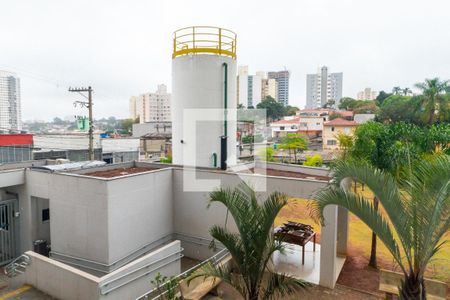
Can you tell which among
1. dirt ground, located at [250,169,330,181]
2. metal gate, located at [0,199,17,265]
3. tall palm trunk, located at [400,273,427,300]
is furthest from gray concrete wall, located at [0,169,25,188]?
tall palm trunk, located at [400,273,427,300]

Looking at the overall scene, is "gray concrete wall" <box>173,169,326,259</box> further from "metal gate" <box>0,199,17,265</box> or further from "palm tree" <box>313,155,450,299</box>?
"metal gate" <box>0,199,17,265</box>

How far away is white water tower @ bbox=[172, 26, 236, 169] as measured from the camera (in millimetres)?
11625

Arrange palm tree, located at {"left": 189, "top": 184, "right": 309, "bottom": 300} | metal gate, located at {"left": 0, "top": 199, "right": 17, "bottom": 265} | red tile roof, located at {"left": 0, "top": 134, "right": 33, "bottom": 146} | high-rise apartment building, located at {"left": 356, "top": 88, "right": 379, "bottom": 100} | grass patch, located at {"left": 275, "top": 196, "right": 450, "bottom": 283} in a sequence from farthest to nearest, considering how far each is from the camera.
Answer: high-rise apartment building, located at {"left": 356, "top": 88, "right": 379, "bottom": 100}
red tile roof, located at {"left": 0, "top": 134, "right": 33, "bottom": 146}
metal gate, located at {"left": 0, "top": 199, "right": 17, "bottom": 265}
grass patch, located at {"left": 275, "top": 196, "right": 450, "bottom": 283}
palm tree, located at {"left": 189, "top": 184, "right": 309, "bottom": 300}

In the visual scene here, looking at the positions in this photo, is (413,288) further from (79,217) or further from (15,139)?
(15,139)

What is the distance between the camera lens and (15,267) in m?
7.76

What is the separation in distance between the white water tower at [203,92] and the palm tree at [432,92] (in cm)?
3000

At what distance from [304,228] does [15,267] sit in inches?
334

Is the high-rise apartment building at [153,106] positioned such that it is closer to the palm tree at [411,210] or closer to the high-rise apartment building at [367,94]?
the high-rise apartment building at [367,94]

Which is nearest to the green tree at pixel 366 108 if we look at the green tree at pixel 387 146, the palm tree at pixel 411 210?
the green tree at pixel 387 146

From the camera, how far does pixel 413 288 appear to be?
441cm

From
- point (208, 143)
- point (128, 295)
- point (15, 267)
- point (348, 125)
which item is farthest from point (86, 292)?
point (348, 125)

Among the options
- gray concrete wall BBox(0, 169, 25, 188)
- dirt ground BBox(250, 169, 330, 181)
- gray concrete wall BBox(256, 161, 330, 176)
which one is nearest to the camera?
gray concrete wall BBox(0, 169, 25, 188)

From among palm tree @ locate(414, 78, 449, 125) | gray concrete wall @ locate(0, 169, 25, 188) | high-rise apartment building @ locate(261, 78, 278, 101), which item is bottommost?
gray concrete wall @ locate(0, 169, 25, 188)

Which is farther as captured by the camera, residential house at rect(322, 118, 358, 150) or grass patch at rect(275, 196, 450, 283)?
residential house at rect(322, 118, 358, 150)
